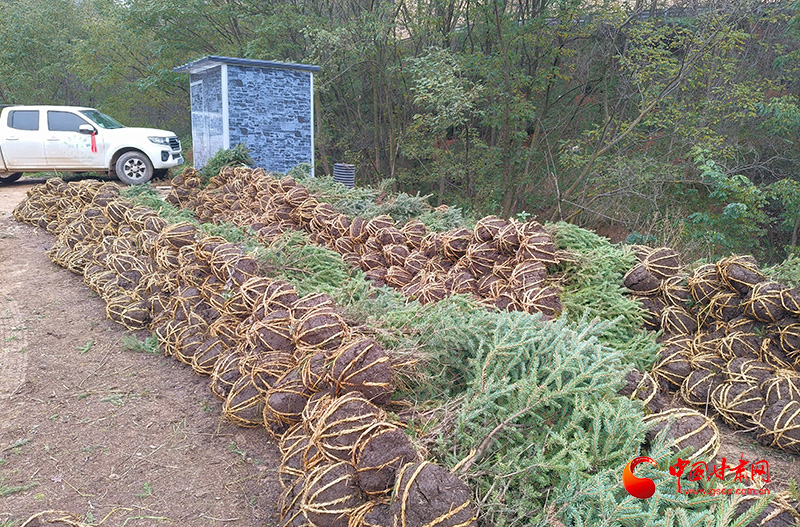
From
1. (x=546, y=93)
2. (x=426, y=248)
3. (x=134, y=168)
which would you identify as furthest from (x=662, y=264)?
(x=134, y=168)

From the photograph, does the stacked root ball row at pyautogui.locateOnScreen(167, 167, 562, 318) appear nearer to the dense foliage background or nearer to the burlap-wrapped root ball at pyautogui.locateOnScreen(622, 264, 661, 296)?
the burlap-wrapped root ball at pyautogui.locateOnScreen(622, 264, 661, 296)

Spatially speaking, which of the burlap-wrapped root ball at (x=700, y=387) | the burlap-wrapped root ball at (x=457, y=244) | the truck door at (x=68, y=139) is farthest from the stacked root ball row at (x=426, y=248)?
Answer: the truck door at (x=68, y=139)

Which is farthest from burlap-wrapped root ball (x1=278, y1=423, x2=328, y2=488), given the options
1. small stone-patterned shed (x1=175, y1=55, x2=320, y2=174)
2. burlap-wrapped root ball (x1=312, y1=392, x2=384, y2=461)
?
small stone-patterned shed (x1=175, y1=55, x2=320, y2=174)

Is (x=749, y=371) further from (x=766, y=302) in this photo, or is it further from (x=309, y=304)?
(x=309, y=304)

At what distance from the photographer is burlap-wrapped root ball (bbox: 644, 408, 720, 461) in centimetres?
296

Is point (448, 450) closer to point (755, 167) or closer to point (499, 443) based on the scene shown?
point (499, 443)

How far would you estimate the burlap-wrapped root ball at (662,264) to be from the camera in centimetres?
561

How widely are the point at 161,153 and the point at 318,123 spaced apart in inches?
231

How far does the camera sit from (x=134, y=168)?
1321cm

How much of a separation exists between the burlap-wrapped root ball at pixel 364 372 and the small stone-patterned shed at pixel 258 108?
987 centimetres

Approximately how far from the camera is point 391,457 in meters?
2.81

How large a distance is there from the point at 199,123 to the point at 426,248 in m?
9.67

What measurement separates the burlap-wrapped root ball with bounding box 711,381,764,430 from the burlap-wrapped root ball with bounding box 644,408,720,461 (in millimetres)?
1546

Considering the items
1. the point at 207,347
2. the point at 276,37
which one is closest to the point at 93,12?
the point at 276,37
